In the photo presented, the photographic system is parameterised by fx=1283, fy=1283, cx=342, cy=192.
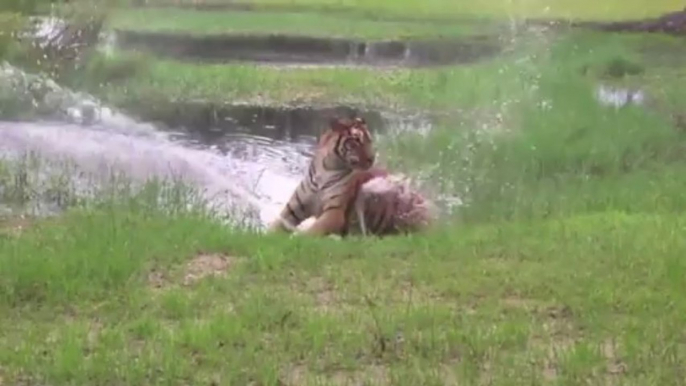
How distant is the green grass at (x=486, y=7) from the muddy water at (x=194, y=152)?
11.4 metres

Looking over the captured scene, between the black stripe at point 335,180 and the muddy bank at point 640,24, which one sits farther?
the muddy bank at point 640,24

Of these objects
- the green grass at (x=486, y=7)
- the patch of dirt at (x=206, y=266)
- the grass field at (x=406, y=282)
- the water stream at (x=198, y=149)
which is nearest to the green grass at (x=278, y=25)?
the green grass at (x=486, y=7)

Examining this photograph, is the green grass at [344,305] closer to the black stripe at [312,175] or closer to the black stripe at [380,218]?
the black stripe at [380,218]

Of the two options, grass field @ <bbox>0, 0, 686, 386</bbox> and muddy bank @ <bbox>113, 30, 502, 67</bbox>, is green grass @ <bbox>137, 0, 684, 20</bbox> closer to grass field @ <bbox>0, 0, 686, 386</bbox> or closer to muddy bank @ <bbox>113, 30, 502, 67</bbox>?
muddy bank @ <bbox>113, 30, 502, 67</bbox>

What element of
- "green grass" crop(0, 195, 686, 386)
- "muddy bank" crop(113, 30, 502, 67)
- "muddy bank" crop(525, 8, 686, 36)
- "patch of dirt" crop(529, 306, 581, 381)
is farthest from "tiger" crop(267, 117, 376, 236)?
"muddy bank" crop(525, 8, 686, 36)

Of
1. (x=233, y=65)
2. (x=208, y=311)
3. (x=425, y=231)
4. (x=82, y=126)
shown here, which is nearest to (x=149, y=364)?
(x=208, y=311)

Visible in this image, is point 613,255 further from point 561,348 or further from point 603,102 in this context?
point 603,102

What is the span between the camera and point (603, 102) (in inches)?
599

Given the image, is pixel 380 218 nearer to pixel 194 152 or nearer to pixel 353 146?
pixel 353 146

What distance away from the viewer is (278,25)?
83.9ft

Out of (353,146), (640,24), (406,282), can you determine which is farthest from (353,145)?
(640,24)

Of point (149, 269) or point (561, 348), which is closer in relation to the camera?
point (561, 348)

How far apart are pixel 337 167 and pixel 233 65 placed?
10.6 metres

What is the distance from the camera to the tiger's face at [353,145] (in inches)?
389
